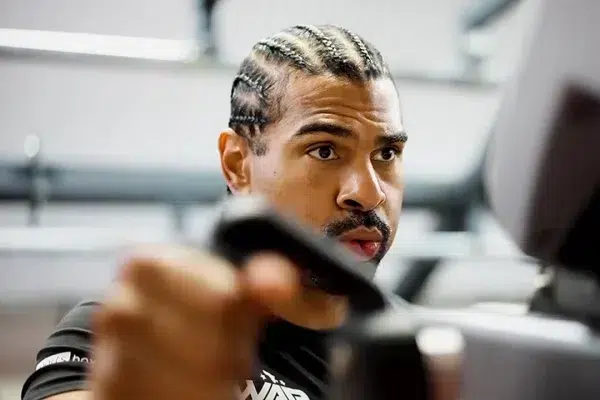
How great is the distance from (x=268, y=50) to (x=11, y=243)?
639 mm

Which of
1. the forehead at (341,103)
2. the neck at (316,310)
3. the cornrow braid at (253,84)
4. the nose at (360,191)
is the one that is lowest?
the neck at (316,310)

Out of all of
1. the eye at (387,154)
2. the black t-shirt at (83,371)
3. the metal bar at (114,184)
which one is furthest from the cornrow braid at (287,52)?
the metal bar at (114,184)

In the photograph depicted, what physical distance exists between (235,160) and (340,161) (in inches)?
6.7

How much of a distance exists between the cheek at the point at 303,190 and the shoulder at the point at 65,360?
18 centimetres

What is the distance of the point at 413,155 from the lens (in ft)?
5.57

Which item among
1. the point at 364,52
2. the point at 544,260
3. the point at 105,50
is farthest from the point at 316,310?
the point at 105,50

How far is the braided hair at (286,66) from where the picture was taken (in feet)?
2.11

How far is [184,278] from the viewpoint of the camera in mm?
204

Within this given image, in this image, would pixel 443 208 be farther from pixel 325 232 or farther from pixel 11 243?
pixel 325 232

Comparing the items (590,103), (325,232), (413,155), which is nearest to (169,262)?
(590,103)

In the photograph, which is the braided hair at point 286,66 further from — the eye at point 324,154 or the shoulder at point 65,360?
the shoulder at point 65,360

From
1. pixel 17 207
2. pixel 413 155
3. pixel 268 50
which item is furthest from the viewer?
pixel 413 155

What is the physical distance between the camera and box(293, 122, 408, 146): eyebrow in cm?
59

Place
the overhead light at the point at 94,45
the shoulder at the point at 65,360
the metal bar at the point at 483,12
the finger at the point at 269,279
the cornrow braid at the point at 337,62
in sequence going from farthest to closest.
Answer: the metal bar at the point at 483,12, the overhead light at the point at 94,45, the cornrow braid at the point at 337,62, the shoulder at the point at 65,360, the finger at the point at 269,279
